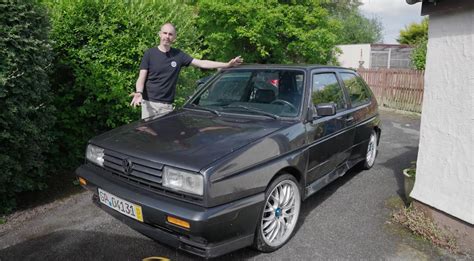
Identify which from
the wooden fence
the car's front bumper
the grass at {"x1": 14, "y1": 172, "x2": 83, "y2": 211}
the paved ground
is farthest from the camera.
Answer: the wooden fence

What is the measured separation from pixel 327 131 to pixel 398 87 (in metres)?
9.72

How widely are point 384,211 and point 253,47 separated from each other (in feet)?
22.1

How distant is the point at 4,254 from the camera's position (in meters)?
3.07

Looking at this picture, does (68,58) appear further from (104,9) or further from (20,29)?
(20,29)

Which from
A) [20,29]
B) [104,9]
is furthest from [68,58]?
[20,29]

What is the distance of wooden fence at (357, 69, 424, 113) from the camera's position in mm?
11409

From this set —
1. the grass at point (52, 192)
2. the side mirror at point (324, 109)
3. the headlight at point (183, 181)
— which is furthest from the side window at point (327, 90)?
the grass at point (52, 192)

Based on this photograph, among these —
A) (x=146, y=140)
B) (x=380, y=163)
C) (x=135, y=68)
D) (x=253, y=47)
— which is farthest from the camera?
(x=253, y=47)

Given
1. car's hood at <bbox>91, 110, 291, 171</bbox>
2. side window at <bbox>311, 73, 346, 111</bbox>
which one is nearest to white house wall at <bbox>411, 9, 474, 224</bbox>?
side window at <bbox>311, 73, 346, 111</bbox>

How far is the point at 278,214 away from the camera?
10.0 ft

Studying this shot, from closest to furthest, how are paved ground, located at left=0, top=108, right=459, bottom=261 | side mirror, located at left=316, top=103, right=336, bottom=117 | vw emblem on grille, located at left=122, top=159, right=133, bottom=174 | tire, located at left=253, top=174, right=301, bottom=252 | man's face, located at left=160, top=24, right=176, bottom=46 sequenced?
vw emblem on grille, located at left=122, top=159, right=133, bottom=174 → tire, located at left=253, top=174, right=301, bottom=252 → paved ground, located at left=0, top=108, right=459, bottom=261 → side mirror, located at left=316, top=103, right=336, bottom=117 → man's face, located at left=160, top=24, right=176, bottom=46

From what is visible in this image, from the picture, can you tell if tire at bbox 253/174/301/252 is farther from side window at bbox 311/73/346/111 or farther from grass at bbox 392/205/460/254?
grass at bbox 392/205/460/254

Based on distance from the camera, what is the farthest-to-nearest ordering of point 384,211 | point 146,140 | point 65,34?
point 65,34, point 384,211, point 146,140

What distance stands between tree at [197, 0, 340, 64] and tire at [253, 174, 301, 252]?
6.01 m
